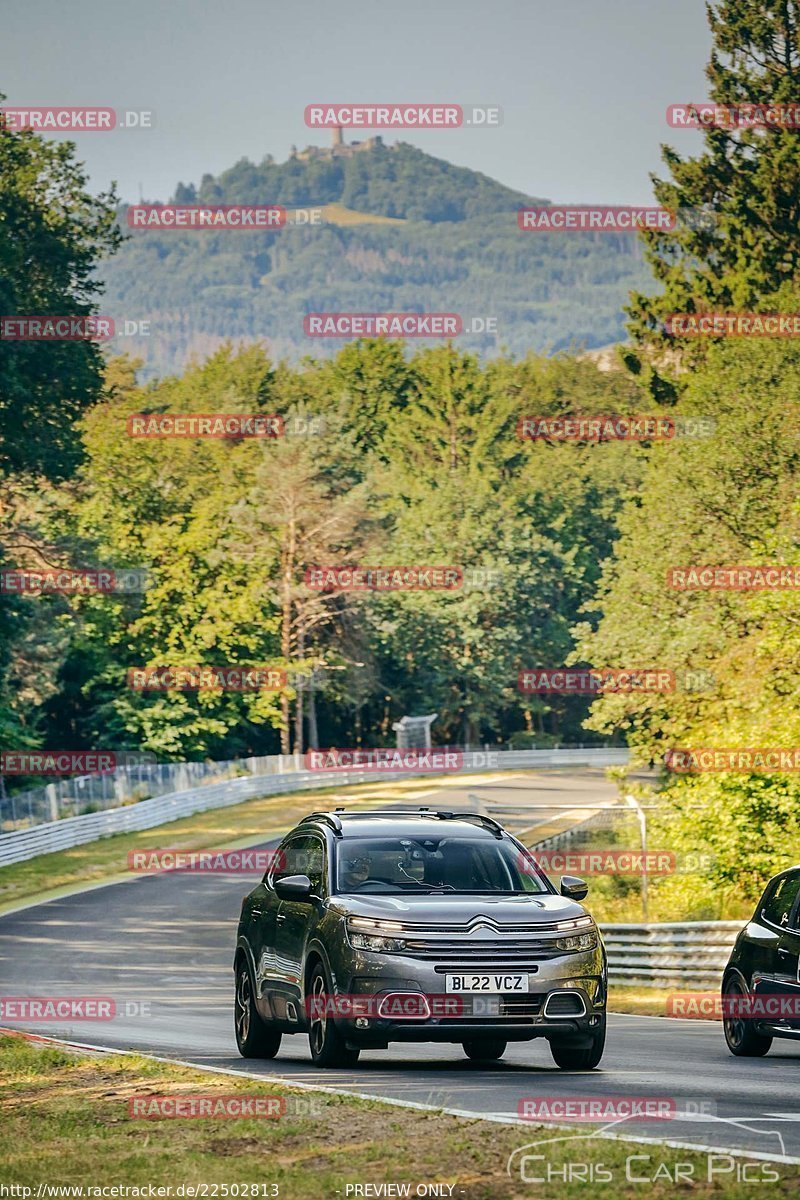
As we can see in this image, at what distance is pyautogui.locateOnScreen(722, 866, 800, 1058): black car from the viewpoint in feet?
46.8

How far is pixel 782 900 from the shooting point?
1487 centimetres

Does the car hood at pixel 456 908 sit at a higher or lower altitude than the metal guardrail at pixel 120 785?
higher

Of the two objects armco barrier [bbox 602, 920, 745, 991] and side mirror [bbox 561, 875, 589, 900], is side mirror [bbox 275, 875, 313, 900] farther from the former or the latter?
armco barrier [bbox 602, 920, 745, 991]

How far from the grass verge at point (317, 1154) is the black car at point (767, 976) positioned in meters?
4.86

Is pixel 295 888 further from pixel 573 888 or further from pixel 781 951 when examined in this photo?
pixel 781 951

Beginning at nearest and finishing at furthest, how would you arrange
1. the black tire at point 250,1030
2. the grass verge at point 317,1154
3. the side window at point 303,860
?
the grass verge at point 317,1154, the side window at point 303,860, the black tire at point 250,1030

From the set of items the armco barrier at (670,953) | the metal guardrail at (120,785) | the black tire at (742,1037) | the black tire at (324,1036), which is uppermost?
the black tire at (324,1036)

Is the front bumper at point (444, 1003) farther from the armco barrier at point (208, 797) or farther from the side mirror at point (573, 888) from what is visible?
the armco barrier at point (208, 797)

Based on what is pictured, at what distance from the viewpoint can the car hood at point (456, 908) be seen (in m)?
12.0

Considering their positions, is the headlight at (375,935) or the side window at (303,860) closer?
the headlight at (375,935)

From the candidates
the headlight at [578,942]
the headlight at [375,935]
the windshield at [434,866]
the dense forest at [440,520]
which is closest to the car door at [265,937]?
the windshield at [434,866]

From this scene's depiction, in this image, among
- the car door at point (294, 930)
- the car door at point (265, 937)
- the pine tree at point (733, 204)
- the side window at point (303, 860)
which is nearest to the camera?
the car door at point (294, 930)

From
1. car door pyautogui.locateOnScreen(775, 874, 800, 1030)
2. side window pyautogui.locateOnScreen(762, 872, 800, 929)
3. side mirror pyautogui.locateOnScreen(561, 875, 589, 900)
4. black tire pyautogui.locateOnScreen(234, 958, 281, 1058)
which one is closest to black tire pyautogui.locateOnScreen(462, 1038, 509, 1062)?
black tire pyautogui.locateOnScreen(234, 958, 281, 1058)

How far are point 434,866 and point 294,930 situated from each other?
1111 mm
